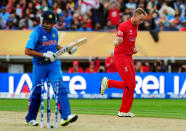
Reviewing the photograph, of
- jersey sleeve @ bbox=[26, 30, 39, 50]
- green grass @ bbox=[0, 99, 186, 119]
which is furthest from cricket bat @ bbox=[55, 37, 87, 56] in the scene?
green grass @ bbox=[0, 99, 186, 119]

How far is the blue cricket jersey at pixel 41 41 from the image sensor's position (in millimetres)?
10469

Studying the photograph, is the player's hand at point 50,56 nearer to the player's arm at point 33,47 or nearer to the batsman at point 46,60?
the batsman at point 46,60

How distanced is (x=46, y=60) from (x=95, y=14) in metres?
15.3

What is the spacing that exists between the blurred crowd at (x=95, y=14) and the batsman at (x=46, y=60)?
14.0m

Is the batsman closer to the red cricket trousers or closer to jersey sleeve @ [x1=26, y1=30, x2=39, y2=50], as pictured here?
jersey sleeve @ [x1=26, y1=30, x2=39, y2=50]

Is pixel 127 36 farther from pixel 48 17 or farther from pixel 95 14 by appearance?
pixel 95 14

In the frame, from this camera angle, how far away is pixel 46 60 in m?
10.4

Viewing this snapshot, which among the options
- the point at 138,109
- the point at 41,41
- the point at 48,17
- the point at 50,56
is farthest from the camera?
the point at 138,109

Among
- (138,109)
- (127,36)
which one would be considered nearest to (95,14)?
(138,109)

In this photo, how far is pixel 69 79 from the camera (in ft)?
70.3

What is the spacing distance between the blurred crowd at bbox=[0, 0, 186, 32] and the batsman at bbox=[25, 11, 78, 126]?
14.0 meters

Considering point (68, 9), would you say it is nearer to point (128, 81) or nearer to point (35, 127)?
point (128, 81)

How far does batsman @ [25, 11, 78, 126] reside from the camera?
10391 mm

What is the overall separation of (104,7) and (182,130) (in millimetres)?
16560
